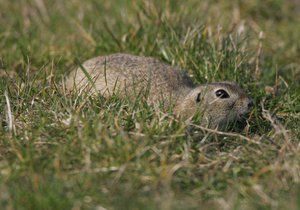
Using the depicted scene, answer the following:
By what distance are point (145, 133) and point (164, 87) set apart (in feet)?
4.25

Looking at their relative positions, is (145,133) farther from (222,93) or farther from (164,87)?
(164,87)

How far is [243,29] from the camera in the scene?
7.07 metres

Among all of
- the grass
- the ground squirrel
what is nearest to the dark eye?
the ground squirrel

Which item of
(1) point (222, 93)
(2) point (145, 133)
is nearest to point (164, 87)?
(1) point (222, 93)

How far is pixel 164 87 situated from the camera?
19.2 feet

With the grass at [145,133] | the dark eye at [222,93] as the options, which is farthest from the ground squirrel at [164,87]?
the grass at [145,133]

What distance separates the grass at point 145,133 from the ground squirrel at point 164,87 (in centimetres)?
18

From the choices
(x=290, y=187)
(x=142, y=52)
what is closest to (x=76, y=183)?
(x=290, y=187)

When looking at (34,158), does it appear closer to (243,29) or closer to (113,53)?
(113,53)

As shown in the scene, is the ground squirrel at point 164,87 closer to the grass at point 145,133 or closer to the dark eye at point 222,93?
the dark eye at point 222,93

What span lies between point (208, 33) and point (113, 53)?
2.99ft

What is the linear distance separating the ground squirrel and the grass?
7.3 inches

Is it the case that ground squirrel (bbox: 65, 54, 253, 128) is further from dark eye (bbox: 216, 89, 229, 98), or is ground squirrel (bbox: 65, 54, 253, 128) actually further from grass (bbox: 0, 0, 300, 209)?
grass (bbox: 0, 0, 300, 209)

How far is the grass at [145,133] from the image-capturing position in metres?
4.04
